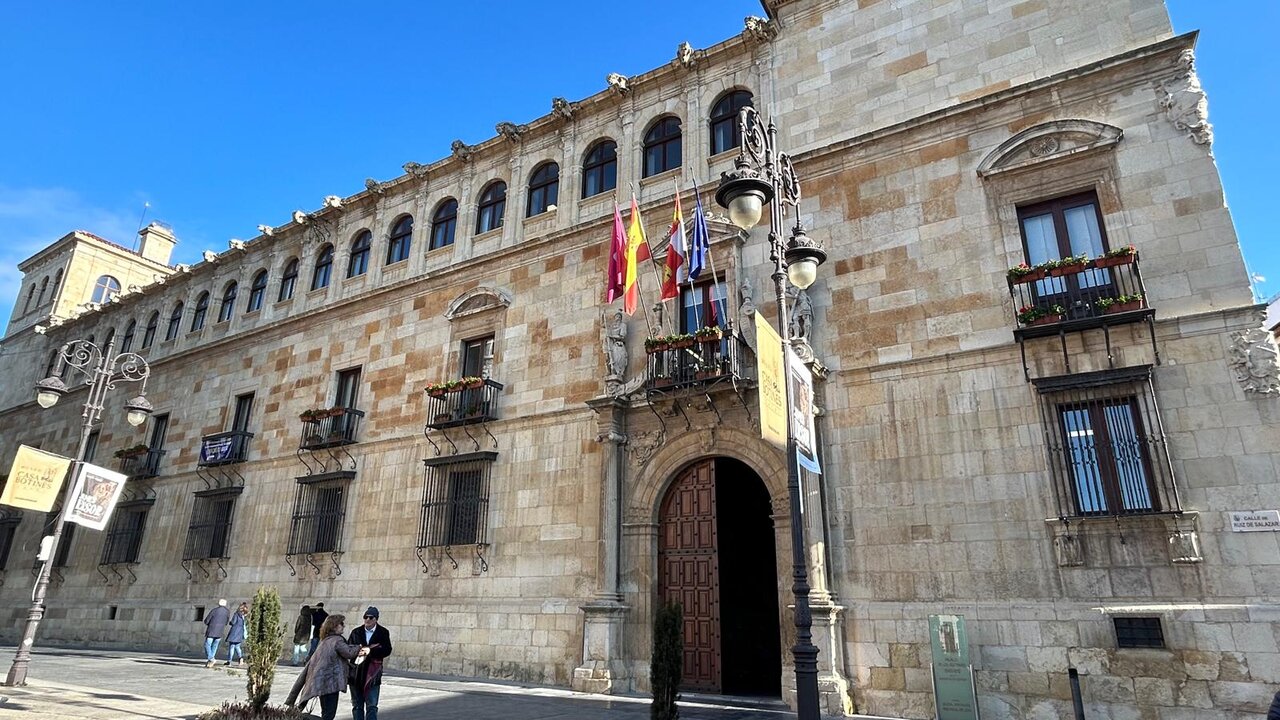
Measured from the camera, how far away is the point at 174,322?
2919 centimetres

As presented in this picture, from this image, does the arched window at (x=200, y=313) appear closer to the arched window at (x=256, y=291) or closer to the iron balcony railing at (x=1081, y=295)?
the arched window at (x=256, y=291)

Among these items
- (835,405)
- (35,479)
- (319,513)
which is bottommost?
(35,479)

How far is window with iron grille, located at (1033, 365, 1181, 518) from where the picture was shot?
11.0 meters

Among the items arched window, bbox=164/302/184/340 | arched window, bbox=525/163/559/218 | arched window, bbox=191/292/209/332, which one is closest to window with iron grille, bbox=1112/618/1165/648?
arched window, bbox=525/163/559/218

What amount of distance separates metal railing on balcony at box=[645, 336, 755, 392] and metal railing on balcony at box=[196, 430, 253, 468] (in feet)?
49.2

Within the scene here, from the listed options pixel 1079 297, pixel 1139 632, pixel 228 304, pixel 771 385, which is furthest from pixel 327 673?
pixel 228 304

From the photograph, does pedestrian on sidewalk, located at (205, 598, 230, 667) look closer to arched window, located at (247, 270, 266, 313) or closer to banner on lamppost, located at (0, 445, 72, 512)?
banner on lamppost, located at (0, 445, 72, 512)

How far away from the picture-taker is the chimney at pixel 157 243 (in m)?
39.2

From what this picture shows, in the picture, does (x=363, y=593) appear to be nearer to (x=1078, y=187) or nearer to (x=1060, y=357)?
(x=1060, y=357)

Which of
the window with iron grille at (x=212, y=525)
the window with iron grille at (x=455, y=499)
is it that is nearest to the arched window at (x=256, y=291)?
the window with iron grille at (x=212, y=525)

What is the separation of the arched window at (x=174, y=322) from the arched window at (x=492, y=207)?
614 inches

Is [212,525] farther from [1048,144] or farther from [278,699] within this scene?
[1048,144]

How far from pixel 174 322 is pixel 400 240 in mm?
12911

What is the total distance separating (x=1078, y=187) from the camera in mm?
12836
